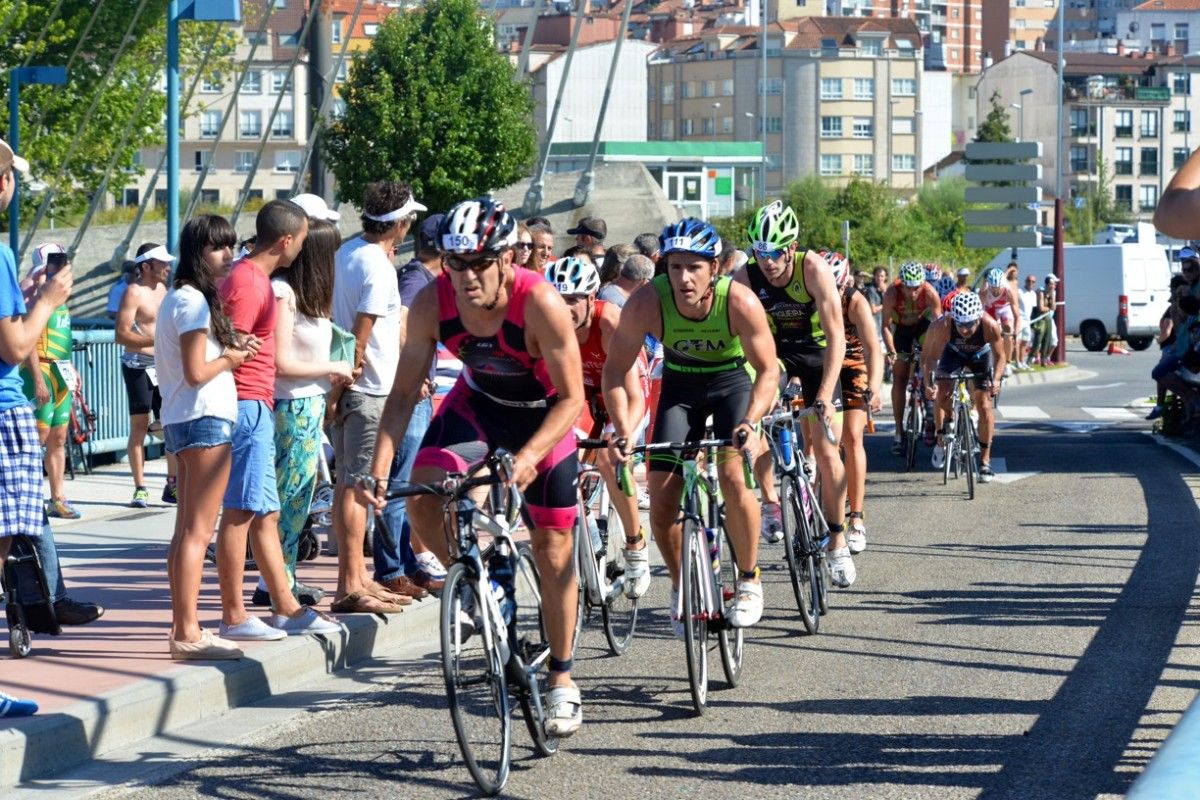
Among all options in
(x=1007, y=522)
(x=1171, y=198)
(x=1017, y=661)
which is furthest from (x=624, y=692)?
(x=1007, y=522)

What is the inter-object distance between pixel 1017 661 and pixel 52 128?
39110 millimetres

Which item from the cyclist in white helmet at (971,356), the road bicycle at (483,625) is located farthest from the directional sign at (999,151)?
the road bicycle at (483,625)

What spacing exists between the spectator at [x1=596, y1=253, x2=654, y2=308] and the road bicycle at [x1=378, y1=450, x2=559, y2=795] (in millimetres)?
6745

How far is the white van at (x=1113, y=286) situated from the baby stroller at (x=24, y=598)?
45.3 meters

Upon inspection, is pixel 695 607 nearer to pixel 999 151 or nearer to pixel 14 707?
pixel 14 707

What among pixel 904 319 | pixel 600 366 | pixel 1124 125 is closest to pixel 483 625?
pixel 600 366

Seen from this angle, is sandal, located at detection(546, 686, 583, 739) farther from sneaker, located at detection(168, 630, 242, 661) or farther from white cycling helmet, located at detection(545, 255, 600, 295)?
white cycling helmet, located at detection(545, 255, 600, 295)

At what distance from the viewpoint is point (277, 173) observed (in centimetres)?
12600

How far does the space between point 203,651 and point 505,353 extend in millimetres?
2077

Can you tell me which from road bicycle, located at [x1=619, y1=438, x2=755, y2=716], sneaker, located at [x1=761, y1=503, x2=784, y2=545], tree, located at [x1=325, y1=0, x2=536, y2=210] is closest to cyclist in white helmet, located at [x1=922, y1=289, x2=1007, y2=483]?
sneaker, located at [x1=761, y1=503, x2=784, y2=545]

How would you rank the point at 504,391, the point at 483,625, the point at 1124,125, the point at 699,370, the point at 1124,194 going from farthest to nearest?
the point at 1124,125 < the point at 1124,194 < the point at 699,370 < the point at 504,391 < the point at 483,625

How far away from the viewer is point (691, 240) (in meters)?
8.16

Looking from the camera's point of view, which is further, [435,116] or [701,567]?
[435,116]

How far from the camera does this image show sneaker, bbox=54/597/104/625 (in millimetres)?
8969
